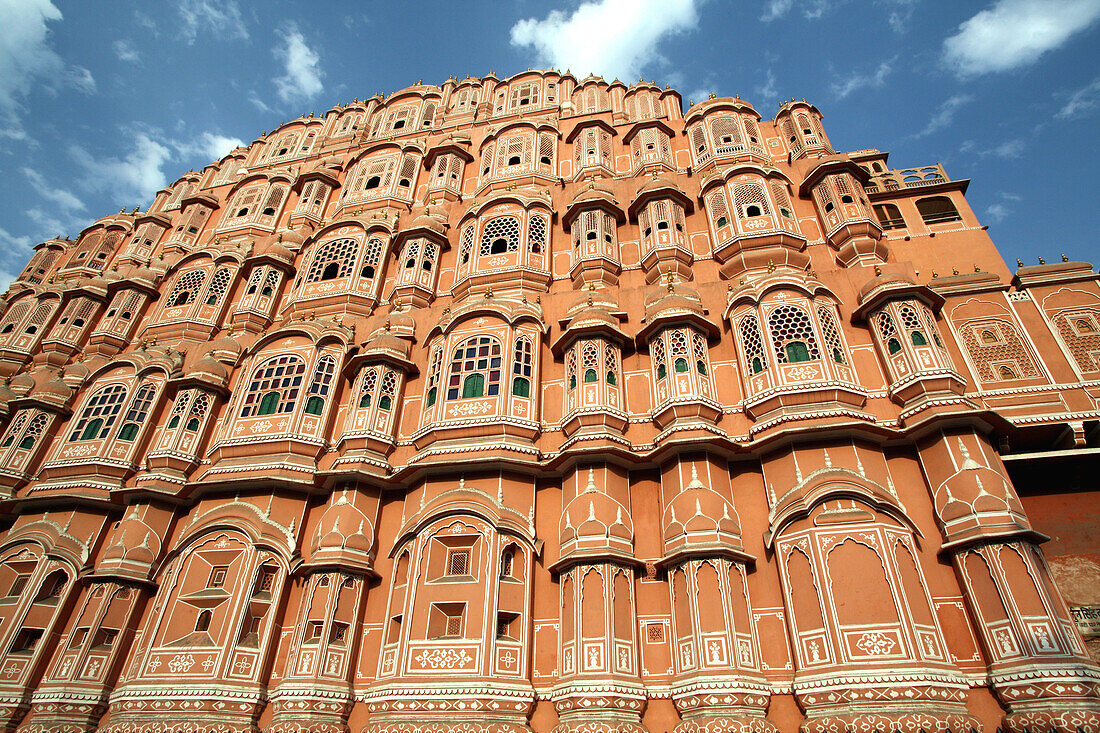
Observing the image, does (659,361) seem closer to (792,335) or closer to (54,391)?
(792,335)

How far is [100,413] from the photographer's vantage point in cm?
1769

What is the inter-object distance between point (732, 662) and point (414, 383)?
972cm

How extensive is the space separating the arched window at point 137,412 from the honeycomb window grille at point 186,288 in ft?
14.3

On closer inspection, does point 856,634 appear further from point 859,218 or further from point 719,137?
point 719,137

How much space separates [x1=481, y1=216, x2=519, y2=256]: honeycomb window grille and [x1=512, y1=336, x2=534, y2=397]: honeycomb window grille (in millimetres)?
4470

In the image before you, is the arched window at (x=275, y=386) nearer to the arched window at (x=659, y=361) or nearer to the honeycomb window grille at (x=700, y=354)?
the arched window at (x=659, y=361)

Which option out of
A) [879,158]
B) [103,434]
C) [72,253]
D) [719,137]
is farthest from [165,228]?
[879,158]

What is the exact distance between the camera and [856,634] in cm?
1073

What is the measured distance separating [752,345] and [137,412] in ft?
51.5

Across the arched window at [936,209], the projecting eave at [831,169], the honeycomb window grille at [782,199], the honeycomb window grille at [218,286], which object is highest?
the arched window at [936,209]

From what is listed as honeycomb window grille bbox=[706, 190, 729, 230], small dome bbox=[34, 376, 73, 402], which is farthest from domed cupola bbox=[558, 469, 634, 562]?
small dome bbox=[34, 376, 73, 402]

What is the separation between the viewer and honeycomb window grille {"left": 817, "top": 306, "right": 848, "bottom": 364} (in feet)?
47.1

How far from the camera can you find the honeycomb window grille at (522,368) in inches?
602

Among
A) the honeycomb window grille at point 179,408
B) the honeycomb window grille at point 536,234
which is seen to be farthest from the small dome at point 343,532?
the honeycomb window grille at point 536,234
